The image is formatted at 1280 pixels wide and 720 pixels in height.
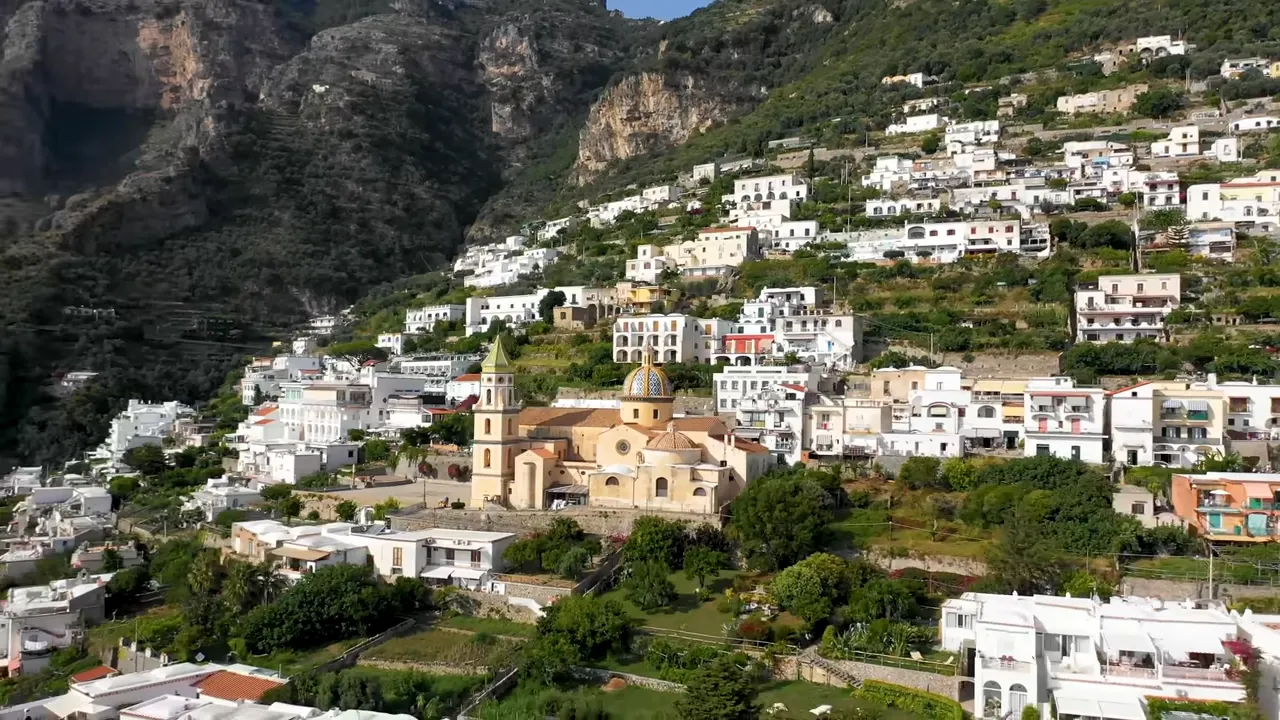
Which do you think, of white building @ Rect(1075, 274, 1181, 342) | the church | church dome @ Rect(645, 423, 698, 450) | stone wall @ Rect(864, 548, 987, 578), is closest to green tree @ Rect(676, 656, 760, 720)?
stone wall @ Rect(864, 548, 987, 578)

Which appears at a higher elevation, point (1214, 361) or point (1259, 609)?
point (1214, 361)

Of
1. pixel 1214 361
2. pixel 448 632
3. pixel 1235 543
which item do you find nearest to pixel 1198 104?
pixel 1214 361

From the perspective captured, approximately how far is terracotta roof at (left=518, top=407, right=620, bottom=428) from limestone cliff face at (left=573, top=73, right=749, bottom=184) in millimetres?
71286

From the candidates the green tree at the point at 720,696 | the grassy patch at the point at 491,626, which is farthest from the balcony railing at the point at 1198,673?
the grassy patch at the point at 491,626

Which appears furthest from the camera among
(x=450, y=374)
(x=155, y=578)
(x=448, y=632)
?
(x=450, y=374)

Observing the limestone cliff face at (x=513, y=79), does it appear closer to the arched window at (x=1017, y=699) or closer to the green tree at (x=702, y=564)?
the green tree at (x=702, y=564)

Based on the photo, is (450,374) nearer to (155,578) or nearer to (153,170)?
(155,578)

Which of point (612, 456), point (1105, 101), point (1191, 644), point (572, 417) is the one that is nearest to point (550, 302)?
point (572, 417)

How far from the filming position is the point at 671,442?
33094 millimetres

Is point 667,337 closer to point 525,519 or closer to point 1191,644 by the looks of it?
point 525,519

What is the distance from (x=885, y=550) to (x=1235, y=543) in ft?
28.5

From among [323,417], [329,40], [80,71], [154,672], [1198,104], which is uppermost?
[329,40]

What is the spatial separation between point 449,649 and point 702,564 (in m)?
7.02

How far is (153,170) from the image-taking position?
3819 inches
